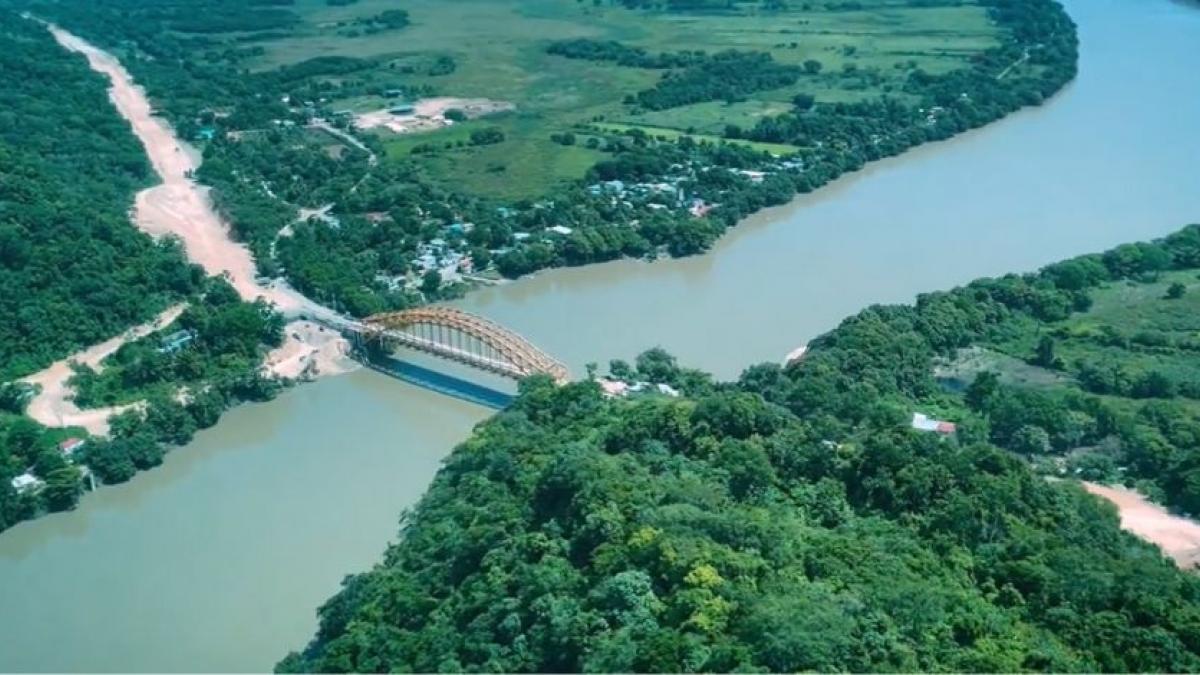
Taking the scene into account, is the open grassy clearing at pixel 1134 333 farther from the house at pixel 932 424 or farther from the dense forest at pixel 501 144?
the dense forest at pixel 501 144

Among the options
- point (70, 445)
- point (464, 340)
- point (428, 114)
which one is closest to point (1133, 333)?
point (464, 340)

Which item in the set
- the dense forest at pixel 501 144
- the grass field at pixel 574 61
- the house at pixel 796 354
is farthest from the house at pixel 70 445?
the grass field at pixel 574 61

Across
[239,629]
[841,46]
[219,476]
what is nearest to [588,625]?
[239,629]

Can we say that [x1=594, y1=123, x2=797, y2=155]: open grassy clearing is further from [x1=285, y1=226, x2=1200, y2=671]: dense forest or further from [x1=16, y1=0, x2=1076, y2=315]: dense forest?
[x1=285, y1=226, x2=1200, y2=671]: dense forest

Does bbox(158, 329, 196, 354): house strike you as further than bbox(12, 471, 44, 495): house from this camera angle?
Yes

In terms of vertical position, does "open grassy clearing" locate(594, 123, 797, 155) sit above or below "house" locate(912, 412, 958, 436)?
below

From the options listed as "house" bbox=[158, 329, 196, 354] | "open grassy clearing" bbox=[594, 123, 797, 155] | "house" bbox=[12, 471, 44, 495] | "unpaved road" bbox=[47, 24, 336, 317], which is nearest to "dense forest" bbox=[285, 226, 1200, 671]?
"house" bbox=[12, 471, 44, 495]

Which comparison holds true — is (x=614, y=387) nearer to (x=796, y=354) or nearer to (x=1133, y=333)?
(x=796, y=354)
